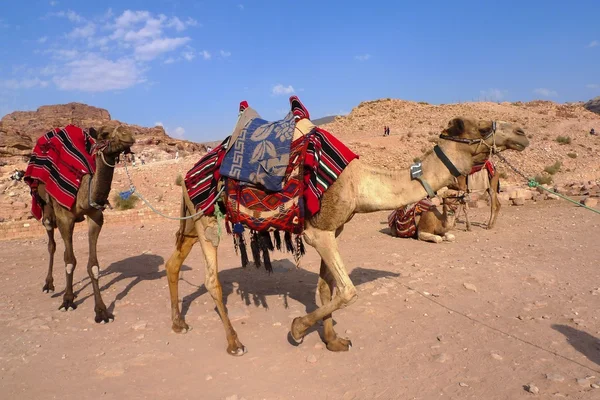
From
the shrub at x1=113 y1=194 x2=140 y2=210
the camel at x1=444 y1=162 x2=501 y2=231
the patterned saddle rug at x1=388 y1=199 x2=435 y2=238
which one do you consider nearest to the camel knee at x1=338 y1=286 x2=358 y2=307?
the patterned saddle rug at x1=388 y1=199 x2=435 y2=238

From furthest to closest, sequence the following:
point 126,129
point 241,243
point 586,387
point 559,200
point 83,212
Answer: point 559,200 < point 83,212 < point 126,129 < point 241,243 < point 586,387

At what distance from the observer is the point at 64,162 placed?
18.9ft

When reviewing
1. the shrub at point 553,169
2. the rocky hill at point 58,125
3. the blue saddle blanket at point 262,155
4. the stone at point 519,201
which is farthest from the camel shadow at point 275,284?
the shrub at point 553,169

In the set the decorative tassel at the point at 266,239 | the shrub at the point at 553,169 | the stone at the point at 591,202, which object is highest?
the decorative tassel at the point at 266,239

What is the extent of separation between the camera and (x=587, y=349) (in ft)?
13.1

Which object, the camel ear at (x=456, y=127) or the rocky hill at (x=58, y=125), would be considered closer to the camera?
the camel ear at (x=456, y=127)

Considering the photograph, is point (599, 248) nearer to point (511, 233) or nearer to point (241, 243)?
point (511, 233)

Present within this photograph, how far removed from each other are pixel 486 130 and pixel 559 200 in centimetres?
1199

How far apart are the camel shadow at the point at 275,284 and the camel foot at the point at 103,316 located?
90cm

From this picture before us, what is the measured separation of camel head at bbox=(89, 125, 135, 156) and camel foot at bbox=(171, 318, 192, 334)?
2.20 metres

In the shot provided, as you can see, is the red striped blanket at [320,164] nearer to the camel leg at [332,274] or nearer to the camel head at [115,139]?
the camel leg at [332,274]

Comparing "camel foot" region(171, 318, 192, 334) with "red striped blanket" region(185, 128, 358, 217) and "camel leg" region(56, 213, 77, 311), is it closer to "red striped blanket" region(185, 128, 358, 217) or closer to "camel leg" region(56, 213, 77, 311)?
"camel leg" region(56, 213, 77, 311)

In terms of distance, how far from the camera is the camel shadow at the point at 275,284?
5.87m

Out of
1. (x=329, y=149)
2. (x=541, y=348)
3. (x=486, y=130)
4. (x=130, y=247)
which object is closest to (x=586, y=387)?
(x=541, y=348)
